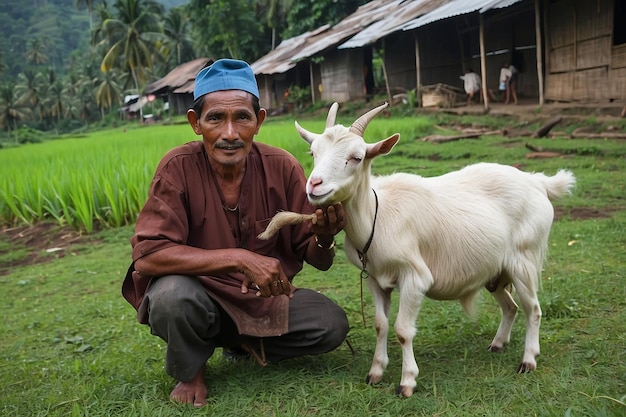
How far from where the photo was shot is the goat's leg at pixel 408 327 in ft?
8.09

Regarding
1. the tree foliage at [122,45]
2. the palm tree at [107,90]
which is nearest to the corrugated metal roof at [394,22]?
the tree foliage at [122,45]

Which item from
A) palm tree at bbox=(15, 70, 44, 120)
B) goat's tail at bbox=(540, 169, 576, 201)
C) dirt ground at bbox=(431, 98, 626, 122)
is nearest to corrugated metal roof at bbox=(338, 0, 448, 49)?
dirt ground at bbox=(431, 98, 626, 122)

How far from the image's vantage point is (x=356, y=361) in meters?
2.84

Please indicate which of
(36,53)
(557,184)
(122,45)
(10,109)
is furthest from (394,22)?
(36,53)

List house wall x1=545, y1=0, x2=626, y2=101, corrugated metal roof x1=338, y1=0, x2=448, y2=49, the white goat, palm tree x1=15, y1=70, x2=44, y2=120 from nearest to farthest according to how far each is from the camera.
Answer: the white goat < house wall x1=545, y1=0, x2=626, y2=101 < corrugated metal roof x1=338, y1=0, x2=448, y2=49 < palm tree x1=15, y1=70, x2=44, y2=120

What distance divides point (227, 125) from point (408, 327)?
1.19 meters

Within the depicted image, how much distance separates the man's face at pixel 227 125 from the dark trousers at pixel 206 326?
577mm

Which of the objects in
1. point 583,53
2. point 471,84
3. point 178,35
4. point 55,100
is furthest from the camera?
point 55,100

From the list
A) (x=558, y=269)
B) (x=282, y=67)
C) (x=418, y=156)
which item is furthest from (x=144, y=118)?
(x=558, y=269)

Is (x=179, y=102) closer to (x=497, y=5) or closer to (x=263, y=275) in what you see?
(x=497, y=5)

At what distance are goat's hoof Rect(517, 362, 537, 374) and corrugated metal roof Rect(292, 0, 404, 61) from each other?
55.7 ft

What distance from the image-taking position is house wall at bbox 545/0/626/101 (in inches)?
408

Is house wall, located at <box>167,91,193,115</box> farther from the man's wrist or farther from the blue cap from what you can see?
the man's wrist

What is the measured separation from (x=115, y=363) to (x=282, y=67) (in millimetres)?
19902
